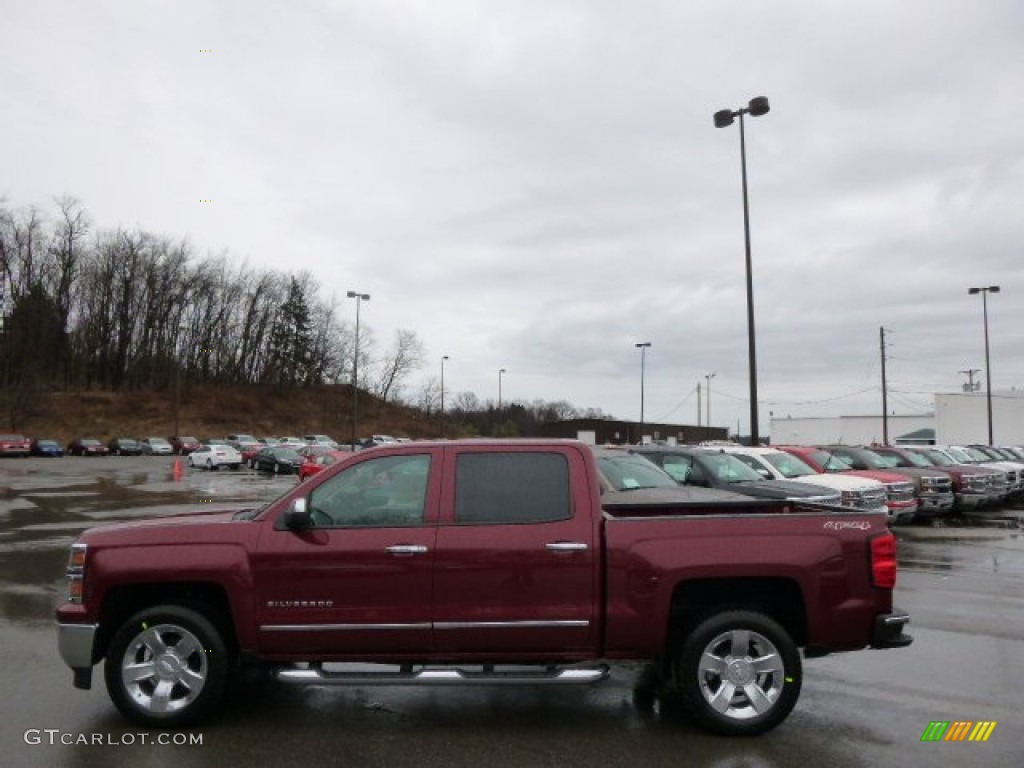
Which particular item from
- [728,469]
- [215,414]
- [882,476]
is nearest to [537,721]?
[728,469]

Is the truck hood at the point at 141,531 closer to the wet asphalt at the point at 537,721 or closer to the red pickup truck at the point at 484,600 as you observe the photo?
the red pickup truck at the point at 484,600

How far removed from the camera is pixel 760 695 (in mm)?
4934

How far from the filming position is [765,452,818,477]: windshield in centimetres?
1494

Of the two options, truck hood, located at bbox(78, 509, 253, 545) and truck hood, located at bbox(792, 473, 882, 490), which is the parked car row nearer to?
truck hood, located at bbox(792, 473, 882, 490)

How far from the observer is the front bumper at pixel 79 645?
497cm

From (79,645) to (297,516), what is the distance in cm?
159

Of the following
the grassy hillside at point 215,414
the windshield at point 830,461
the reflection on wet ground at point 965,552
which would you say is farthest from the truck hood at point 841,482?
the grassy hillside at point 215,414

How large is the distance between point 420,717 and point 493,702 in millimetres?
582

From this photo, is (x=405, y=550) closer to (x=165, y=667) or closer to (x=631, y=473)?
(x=165, y=667)

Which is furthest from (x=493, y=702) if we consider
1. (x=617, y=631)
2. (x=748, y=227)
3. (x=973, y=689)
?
(x=748, y=227)

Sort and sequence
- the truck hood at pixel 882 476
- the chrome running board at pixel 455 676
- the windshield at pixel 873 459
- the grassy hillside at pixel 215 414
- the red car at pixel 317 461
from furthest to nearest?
the grassy hillside at pixel 215 414 < the red car at pixel 317 461 < the windshield at pixel 873 459 < the truck hood at pixel 882 476 < the chrome running board at pixel 455 676

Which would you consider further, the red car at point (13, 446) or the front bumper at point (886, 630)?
the red car at point (13, 446)

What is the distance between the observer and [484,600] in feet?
16.1

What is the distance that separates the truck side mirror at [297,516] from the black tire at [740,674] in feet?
8.21
